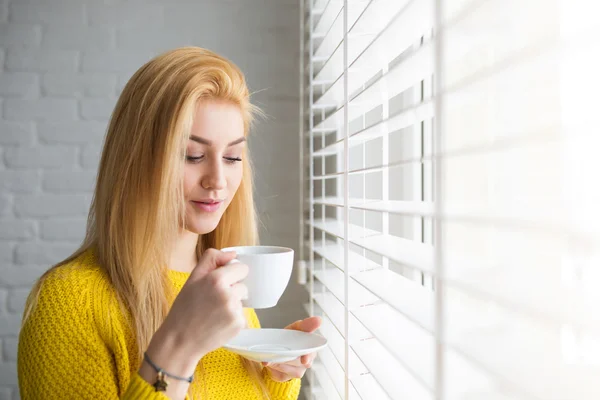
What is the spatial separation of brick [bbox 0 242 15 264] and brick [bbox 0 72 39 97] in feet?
1.56

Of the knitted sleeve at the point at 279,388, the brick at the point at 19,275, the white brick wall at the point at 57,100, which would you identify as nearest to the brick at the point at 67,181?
the white brick wall at the point at 57,100

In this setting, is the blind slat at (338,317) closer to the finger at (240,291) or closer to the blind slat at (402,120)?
the finger at (240,291)

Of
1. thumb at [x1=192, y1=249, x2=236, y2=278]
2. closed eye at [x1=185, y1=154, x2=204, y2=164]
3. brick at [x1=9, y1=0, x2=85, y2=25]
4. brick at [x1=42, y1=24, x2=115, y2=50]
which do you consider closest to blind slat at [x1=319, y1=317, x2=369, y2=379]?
thumb at [x1=192, y1=249, x2=236, y2=278]

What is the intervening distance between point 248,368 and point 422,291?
0.55 metres

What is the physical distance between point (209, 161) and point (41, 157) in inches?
41.1

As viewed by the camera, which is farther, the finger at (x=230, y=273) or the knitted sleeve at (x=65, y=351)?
the knitted sleeve at (x=65, y=351)

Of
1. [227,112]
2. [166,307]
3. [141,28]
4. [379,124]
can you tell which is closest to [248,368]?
[166,307]

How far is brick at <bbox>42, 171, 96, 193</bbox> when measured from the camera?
5.93 ft

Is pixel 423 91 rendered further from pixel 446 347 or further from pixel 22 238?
pixel 22 238

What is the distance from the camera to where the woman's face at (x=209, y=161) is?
99cm

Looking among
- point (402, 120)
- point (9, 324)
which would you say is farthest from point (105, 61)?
point (402, 120)

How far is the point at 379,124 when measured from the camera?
71 cm

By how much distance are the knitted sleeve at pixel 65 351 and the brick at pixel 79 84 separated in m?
1.00

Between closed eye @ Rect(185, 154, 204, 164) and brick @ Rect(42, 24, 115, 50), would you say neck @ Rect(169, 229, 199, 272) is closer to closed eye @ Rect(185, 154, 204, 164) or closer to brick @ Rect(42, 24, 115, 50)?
closed eye @ Rect(185, 154, 204, 164)
